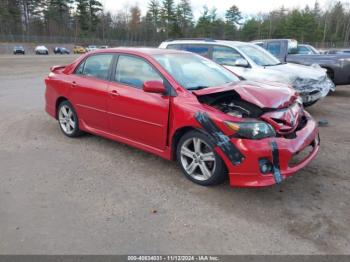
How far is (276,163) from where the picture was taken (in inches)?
149

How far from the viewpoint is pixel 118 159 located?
5160mm

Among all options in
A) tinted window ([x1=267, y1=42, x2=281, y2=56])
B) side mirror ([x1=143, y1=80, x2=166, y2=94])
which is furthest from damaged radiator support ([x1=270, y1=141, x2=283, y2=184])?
tinted window ([x1=267, y1=42, x2=281, y2=56])

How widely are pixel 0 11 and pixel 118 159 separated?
8034cm

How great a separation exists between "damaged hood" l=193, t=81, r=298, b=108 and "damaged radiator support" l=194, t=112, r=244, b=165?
382 mm

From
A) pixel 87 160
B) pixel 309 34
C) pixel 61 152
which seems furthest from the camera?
pixel 309 34

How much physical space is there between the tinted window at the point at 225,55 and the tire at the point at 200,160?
193 inches

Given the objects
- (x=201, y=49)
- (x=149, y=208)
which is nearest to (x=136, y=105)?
(x=149, y=208)

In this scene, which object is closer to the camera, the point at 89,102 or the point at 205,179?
the point at 205,179

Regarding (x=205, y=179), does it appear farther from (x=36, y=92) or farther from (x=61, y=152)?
(x=36, y=92)

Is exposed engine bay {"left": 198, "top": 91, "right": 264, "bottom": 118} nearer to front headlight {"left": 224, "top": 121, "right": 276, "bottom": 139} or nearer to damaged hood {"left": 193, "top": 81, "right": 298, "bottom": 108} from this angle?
damaged hood {"left": 193, "top": 81, "right": 298, "bottom": 108}

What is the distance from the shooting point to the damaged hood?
4086 millimetres

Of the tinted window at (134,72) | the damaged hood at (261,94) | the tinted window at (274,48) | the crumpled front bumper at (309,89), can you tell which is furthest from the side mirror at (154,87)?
the tinted window at (274,48)

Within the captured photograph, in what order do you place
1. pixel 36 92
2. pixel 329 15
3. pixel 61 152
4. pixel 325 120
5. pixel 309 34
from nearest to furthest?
pixel 61 152
pixel 325 120
pixel 36 92
pixel 309 34
pixel 329 15

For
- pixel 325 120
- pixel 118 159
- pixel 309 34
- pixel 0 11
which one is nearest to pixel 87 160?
pixel 118 159
